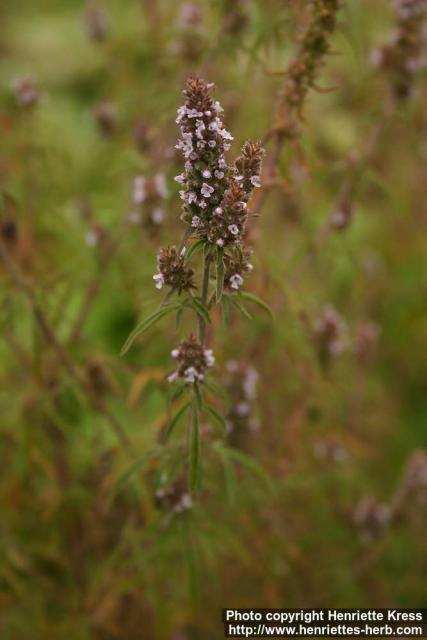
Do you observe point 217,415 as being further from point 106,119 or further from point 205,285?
point 106,119

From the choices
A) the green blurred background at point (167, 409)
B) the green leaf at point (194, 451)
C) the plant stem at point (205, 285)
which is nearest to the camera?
the plant stem at point (205, 285)

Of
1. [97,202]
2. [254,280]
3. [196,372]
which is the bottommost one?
[196,372]

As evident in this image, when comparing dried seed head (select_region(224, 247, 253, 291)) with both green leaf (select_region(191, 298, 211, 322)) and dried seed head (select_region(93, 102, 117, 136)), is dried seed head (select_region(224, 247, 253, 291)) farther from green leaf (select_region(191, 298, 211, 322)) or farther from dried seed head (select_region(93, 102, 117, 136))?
dried seed head (select_region(93, 102, 117, 136))

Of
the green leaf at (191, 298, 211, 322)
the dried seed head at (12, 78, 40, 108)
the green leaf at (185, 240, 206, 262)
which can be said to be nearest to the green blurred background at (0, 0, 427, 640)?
the dried seed head at (12, 78, 40, 108)

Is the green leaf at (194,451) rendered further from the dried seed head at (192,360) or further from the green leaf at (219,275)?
the green leaf at (219,275)

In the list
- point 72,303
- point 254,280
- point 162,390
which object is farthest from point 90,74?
point 162,390

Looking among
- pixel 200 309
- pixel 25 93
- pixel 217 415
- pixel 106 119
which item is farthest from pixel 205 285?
pixel 106 119

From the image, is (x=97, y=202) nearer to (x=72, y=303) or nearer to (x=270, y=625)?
(x=72, y=303)

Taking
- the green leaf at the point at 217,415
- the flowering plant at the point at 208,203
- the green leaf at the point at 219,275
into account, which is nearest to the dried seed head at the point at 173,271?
the flowering plant at the point at 208,203
